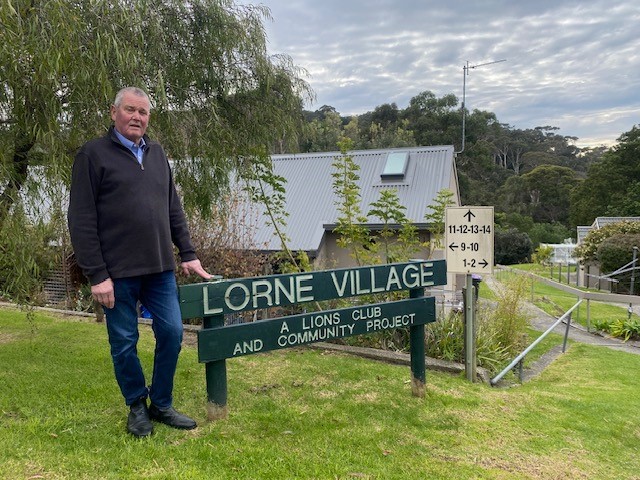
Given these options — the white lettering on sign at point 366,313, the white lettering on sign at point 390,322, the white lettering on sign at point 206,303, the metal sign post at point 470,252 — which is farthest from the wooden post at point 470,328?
the white lettering on sign at point 206,303

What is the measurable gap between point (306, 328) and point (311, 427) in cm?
68

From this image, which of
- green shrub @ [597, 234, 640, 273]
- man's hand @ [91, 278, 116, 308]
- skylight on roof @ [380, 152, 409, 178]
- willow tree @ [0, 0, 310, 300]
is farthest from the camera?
green shrub @ [597, 234, 640, 273]

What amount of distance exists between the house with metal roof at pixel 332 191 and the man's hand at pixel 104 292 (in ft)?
27.7

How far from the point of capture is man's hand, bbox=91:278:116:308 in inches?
110

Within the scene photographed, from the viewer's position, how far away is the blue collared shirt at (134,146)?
2.98 m

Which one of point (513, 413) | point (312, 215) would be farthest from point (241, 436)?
point (312, 215)

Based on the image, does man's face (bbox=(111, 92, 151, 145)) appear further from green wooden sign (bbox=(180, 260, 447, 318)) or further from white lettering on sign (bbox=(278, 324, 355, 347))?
white lettering on sign (bbox=(278, 324, 355, 347))

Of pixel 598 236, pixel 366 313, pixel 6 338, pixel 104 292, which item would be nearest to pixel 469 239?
pixel 366 313

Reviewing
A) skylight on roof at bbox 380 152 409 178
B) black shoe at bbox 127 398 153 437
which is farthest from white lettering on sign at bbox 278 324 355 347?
skylight on roof at bbox 380 152 409 178

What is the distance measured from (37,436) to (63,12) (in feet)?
8.95

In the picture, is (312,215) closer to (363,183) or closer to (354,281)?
(363,183)

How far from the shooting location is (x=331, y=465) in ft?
9.80

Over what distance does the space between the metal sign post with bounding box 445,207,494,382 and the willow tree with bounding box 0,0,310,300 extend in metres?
2.02

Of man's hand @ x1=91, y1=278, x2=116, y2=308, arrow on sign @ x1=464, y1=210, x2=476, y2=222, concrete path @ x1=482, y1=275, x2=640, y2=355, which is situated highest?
arrow on sign @ x1=464, y1=210, x2=476, y2=222
